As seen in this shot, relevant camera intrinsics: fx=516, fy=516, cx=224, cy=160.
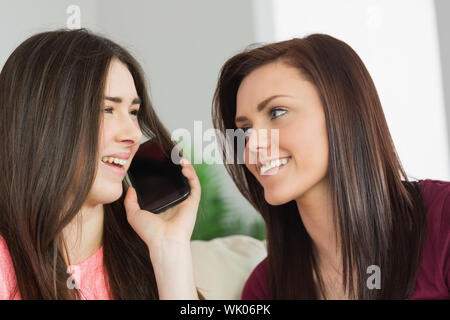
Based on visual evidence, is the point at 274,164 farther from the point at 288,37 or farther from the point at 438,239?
the point at 288,37

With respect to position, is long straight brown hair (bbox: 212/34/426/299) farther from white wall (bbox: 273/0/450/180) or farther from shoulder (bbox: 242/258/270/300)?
white wall (bbox: 273/0/450/180)

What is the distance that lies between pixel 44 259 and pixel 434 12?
48.9 inches

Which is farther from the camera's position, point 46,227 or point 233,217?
point 233,217

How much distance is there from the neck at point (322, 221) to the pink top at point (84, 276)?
19.2 inches

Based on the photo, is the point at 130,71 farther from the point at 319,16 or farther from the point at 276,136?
the point at 319,16

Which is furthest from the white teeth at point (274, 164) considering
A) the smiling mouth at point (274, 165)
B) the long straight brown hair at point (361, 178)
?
the long straight brown hair at point (361, 178)

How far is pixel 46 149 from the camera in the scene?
0.97 metres

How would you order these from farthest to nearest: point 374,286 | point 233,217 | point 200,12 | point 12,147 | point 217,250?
point 233,217
point 200,12
point 217,250
point 374,286
point 12,147

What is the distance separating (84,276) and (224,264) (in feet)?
1.40

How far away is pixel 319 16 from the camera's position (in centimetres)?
158

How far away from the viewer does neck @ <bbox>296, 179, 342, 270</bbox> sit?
1.20m

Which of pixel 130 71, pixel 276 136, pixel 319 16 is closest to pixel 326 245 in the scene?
pixel 276 136

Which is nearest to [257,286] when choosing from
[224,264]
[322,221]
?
[224,264]

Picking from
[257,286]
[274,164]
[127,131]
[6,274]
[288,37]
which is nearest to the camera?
[6,274]
